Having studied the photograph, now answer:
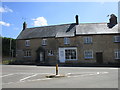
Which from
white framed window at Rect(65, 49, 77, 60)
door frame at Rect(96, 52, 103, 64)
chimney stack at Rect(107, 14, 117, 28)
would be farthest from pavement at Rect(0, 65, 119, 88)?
chimney stack at Rect(107, 14, 117, 28)

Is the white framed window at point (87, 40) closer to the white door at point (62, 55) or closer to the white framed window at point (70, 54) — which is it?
the white framed window at point (70, 54)

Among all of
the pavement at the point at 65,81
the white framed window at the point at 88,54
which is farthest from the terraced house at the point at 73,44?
the pavement at the point at 65,81

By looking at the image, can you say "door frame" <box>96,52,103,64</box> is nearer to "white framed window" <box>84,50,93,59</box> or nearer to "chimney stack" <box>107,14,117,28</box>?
"white framed window" <box>84,50,93,59</box>

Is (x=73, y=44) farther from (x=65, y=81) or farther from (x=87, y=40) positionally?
(x=65, y=81)

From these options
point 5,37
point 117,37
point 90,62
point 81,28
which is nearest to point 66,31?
point 81,28

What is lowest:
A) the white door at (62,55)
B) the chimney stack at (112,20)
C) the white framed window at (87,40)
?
the white door at (62,55)

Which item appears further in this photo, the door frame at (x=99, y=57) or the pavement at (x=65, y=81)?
the door frame at (x=99, y=57)

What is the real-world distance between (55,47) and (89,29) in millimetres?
8209

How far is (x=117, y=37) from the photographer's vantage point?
2836 centimetres

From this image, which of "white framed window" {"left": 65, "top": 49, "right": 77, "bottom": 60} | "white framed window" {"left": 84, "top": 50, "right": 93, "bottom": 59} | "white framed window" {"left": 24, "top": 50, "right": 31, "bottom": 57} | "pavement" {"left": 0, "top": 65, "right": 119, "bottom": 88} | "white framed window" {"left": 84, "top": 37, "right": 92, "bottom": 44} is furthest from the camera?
"white framed window" {"left": 24, "top": 50, "right": 31, "bottom": 57}

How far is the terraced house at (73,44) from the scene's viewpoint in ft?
92.7

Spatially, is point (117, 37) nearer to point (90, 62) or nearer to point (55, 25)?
point (90, 62)

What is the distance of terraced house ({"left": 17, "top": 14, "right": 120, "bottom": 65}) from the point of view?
92.7 feet

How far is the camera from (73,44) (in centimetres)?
2977
